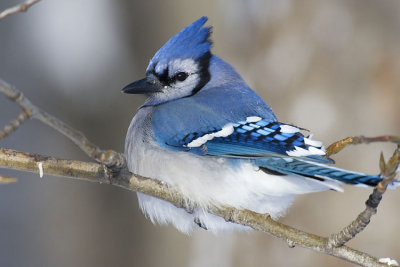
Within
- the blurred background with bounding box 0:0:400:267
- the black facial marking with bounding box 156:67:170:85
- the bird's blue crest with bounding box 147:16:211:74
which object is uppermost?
the bird's blue crest with bounding box 147:16:211:74

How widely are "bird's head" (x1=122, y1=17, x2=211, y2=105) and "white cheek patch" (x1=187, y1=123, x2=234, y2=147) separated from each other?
0.42 m

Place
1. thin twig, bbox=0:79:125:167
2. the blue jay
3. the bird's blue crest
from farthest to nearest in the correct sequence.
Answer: the bird's blue crest, the blue jay, thin twig, bbox=0:79:125:167

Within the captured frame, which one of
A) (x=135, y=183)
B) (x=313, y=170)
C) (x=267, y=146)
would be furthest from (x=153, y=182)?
(x=313, y=170)

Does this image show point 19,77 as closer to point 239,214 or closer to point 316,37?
point 316,37

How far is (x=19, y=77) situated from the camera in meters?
4.56

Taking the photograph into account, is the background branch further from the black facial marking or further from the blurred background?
the blurred background

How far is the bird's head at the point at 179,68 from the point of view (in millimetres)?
2529

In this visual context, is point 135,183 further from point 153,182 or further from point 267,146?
point 267,146

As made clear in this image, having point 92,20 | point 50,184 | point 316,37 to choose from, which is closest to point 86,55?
point 92,20

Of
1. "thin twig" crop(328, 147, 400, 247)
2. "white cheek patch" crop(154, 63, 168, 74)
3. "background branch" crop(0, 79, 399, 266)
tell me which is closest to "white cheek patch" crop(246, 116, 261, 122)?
"background branch" crop(0, 79, 399, 266)

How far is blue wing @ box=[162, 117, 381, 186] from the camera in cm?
191

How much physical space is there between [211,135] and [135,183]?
46cm

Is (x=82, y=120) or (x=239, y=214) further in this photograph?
(x=82, y=120)

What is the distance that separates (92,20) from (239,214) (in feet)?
10.7
